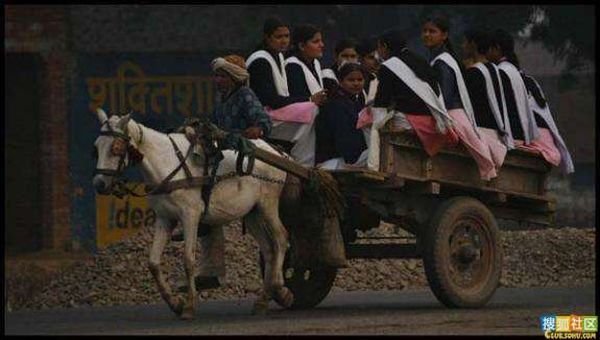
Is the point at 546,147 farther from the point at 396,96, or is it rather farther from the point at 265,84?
the point at 265,84

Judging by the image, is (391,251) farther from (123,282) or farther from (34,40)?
(34,40)

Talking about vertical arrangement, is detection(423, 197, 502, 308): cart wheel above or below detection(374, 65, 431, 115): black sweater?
below

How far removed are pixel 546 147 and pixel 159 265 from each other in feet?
12.9

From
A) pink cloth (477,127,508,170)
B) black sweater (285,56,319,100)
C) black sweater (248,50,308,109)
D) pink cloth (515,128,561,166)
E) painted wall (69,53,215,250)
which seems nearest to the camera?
black sweater (248,50,308,109)

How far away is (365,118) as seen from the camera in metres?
15.3

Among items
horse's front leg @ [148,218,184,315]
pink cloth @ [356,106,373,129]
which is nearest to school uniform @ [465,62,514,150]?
pink cloth @ [356,106,373,129]

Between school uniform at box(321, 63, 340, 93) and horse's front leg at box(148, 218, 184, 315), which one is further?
school uniform at box(321, 63, 340, 93)

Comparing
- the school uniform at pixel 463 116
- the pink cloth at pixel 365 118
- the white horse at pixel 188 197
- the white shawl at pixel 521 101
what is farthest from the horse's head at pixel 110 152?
the white shawl at pixel 521 101

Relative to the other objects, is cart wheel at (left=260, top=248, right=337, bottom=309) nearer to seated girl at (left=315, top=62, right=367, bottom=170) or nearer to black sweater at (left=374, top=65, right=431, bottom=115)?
seated girl at (left=315, top=62, right=367, bottom=170)

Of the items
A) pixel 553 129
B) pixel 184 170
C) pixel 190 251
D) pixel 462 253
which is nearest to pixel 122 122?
pixel 184 170

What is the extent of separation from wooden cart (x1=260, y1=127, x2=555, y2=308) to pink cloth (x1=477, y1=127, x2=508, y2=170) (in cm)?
20

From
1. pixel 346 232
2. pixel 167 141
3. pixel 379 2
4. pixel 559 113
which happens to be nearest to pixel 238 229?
pixel 346 232

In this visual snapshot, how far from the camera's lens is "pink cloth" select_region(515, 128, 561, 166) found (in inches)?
650

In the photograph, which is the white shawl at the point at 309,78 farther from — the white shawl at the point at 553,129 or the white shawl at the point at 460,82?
the white shawl at the point at 553,129
